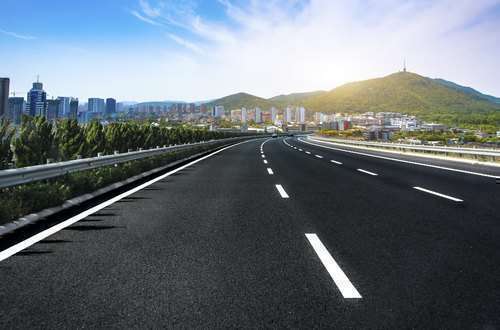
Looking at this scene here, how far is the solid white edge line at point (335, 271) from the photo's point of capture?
11.0 ft

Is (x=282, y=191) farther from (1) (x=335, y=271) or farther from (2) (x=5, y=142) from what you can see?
(2) (x=5, y=142)

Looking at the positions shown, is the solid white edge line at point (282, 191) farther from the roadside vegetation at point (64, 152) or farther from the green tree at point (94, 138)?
the green tree at point (94, 138)

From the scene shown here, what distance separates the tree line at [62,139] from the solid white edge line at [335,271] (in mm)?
6752

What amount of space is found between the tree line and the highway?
465cm

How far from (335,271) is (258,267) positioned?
0.79 metres

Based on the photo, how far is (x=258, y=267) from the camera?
4.00m

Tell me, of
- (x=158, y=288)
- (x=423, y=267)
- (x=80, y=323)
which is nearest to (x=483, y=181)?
(x=423, y=267)

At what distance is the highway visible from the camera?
2.95 m

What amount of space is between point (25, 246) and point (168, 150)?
13.5 m

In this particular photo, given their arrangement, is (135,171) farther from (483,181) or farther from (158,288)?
(483,181)

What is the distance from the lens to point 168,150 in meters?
18.0

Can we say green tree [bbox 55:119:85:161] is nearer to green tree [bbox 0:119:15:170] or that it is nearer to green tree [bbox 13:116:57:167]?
green tree [bbox 13:116:57:167]

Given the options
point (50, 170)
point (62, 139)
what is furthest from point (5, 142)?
point (62, 139)

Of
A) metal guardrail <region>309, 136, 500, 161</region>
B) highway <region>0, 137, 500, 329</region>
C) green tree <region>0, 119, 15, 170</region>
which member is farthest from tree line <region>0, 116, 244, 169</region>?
metal guardrail <region>309, 136, 500, 161</region>
